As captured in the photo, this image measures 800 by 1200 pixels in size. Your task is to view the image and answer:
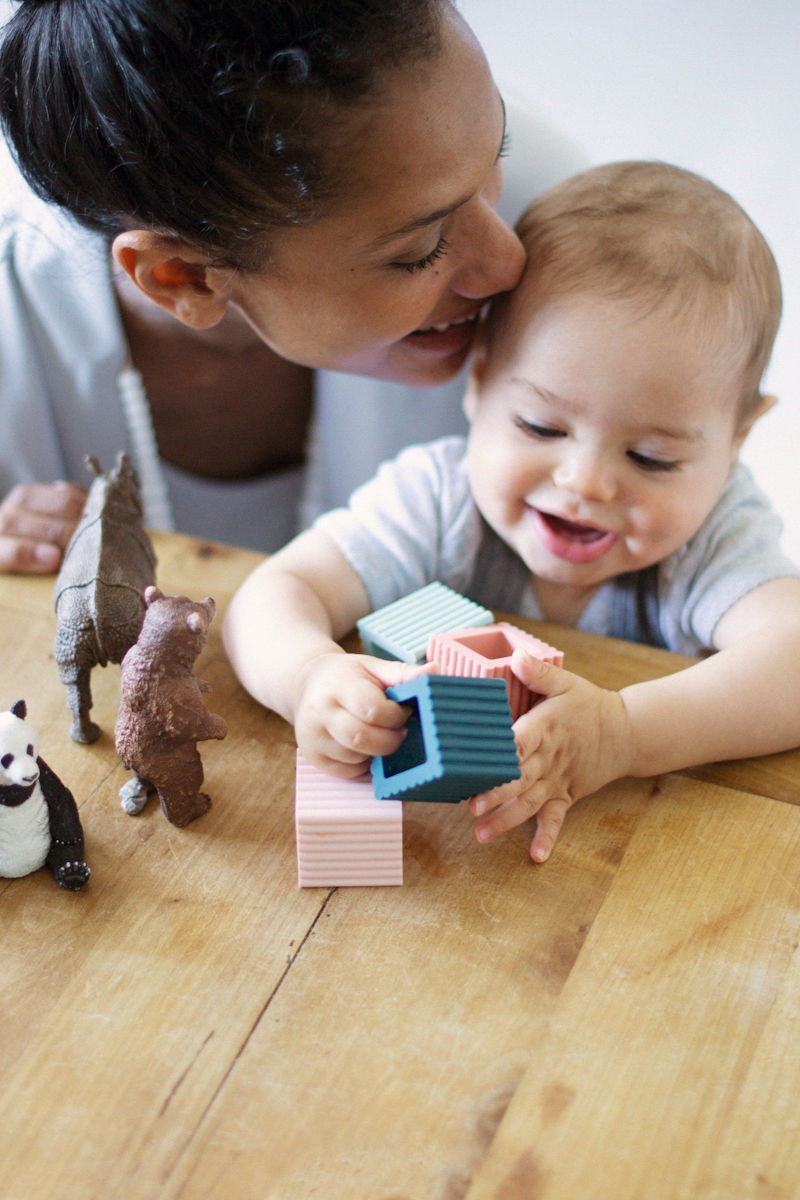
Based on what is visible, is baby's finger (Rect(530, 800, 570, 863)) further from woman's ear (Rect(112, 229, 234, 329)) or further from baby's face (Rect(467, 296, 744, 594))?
woman's ear (Rect(112, 229, 234, 329))

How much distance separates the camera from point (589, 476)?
2.61ft

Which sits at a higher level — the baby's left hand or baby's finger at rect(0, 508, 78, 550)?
the baby's left hand

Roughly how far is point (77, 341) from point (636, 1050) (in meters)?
1.03

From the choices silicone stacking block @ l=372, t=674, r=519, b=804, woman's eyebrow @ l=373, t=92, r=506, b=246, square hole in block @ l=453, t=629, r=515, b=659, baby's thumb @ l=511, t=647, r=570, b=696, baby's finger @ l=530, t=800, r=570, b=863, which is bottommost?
baby's finger @ l=530, t=800, r=570, b=863

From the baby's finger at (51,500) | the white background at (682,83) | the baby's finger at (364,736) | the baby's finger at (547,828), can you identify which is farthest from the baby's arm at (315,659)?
the white background at (682,83)

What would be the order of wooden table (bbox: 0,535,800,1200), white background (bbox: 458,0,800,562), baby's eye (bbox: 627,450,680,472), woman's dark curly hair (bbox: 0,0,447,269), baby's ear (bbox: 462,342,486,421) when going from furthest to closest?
white background (bbox: 458,0,800,562) → baby's ear (bbox: 462,342,486,421) → baby's eye (bbox: 627,450,680,472) → woman's dark curly hair (bbox: 0,0,447,269) → wooden table (bbox: 0,535,800,1200)

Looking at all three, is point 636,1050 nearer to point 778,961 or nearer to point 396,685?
point 778,961

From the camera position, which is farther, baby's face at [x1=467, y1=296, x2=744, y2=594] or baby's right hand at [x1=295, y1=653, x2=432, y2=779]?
baby's face at [x1=467, y1=296, x2=744, y2=594]

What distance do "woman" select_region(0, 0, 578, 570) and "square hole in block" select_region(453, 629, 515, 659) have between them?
300 millimetres

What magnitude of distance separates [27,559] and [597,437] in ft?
1.77

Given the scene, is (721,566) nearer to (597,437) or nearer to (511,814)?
(597,437)

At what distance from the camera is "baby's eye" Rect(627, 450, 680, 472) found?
81cm

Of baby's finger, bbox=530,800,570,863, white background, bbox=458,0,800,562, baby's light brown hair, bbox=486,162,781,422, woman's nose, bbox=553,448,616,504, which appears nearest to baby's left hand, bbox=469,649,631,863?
baby's finger, bbox=530,800,570,863

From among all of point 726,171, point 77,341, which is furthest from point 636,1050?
point 726,171
